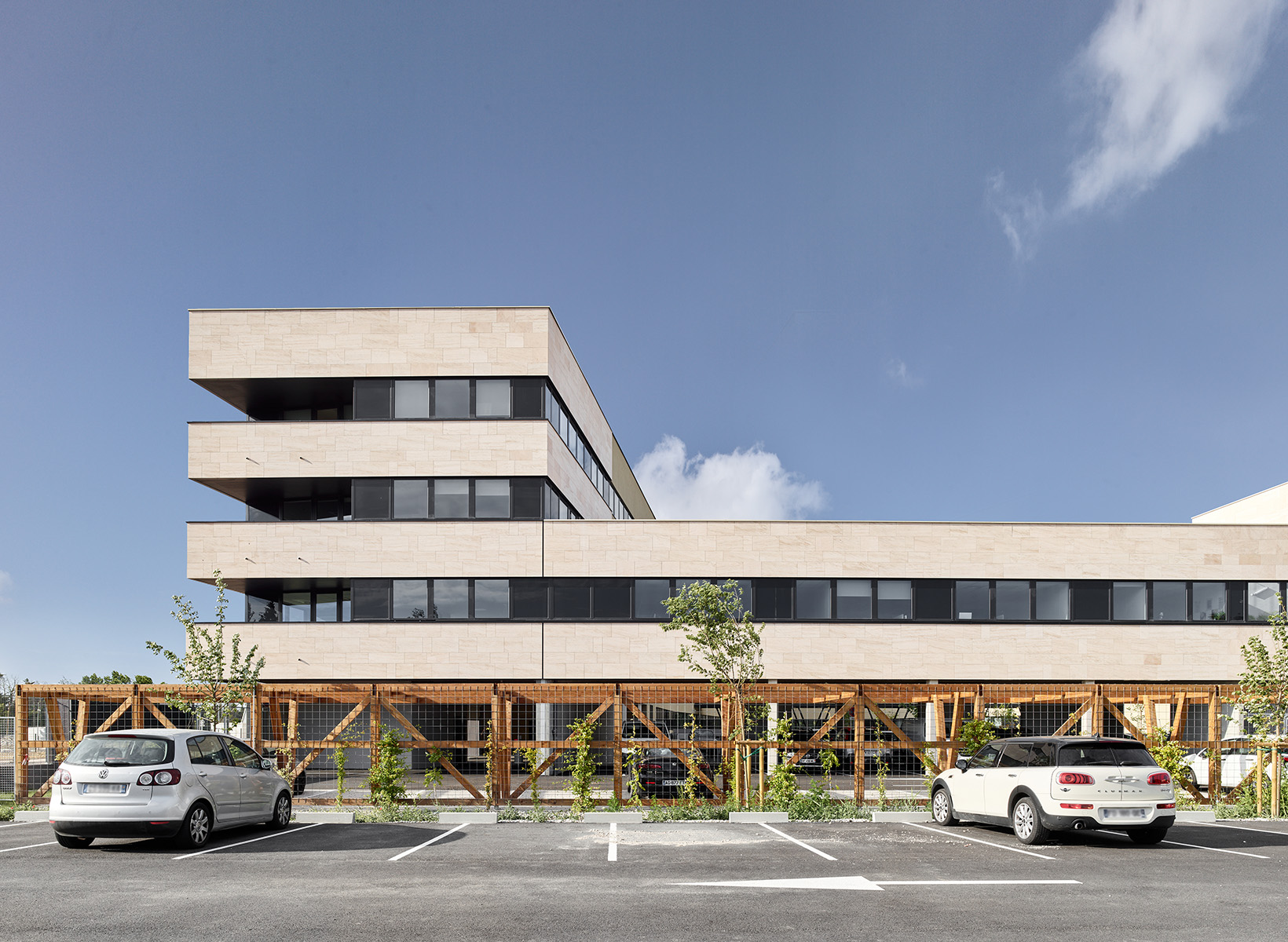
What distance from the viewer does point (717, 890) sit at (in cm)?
1065

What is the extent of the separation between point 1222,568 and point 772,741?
73.5 feet

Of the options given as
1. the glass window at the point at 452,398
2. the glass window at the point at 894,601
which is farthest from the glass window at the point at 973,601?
the glass window at the point at 452,398

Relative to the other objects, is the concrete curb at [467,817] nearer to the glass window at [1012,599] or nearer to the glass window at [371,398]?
the glass window at [371,398]

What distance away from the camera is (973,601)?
3338cm

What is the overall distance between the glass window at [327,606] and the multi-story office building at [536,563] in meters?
0.08

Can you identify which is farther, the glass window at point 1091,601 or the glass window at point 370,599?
the glass window at point 1091,601

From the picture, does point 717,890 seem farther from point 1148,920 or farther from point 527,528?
point 527,528

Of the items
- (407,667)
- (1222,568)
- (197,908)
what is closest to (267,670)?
(407,667)

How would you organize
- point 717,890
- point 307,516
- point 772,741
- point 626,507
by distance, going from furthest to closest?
point 626,507
point 307,516
point 772,741
point 717,890

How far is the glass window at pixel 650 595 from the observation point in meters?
33.0

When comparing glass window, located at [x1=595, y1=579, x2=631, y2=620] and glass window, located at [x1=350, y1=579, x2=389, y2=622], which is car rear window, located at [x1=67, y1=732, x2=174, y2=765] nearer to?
glass window, located at [x1=350, y1=579, x2=389, y2=622]

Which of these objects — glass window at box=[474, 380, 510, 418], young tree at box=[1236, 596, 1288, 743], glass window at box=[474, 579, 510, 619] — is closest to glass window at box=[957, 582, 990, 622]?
young tree at box=[1236, 596, 1288, 743]

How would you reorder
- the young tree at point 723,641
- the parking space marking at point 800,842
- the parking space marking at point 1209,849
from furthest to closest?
the young tree at point 723,641, the parking space marking at point 1209,849, the parking space marking at point 800,842

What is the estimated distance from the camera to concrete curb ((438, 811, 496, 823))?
17578mm
